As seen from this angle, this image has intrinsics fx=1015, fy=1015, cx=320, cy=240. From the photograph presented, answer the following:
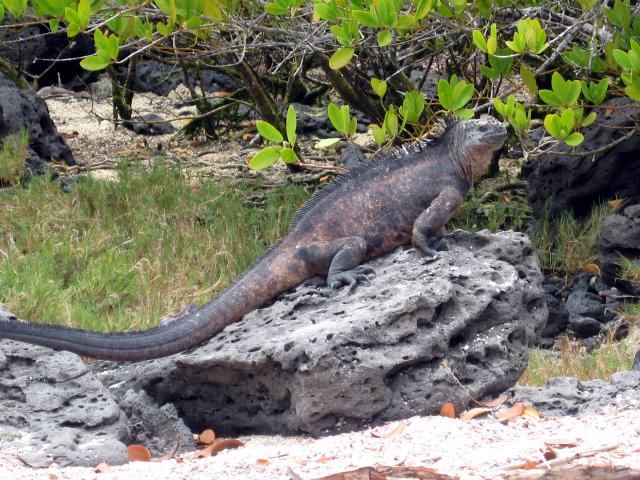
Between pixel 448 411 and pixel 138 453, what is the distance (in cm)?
125

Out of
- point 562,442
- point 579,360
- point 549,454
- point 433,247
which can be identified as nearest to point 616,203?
point 579,360

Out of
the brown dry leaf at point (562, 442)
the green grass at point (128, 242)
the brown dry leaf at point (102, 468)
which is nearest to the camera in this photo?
the brown dry leaf at point (562, 442)

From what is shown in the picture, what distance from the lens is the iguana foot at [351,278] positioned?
188 inches

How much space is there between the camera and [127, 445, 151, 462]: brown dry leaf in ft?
13.2

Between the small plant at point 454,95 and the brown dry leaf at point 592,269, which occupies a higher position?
the small plant at point 454,95

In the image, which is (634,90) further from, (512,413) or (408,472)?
(408,472)

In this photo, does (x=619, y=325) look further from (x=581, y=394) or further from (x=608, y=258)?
(x=581, y=394)

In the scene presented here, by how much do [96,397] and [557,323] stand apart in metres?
4.03

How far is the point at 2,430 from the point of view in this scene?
385cm

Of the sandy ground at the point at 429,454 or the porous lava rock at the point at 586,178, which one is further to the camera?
the porous lava rock at the point at 586,178

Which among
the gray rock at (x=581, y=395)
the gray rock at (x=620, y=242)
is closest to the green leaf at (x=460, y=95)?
the gray rock at (x=581, y=395)

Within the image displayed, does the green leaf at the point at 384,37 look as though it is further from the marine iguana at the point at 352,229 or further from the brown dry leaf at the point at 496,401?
the brown dry leaf at the point at 496,401

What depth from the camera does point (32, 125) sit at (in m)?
8.68

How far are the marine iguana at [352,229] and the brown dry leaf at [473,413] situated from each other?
36.2 inches
